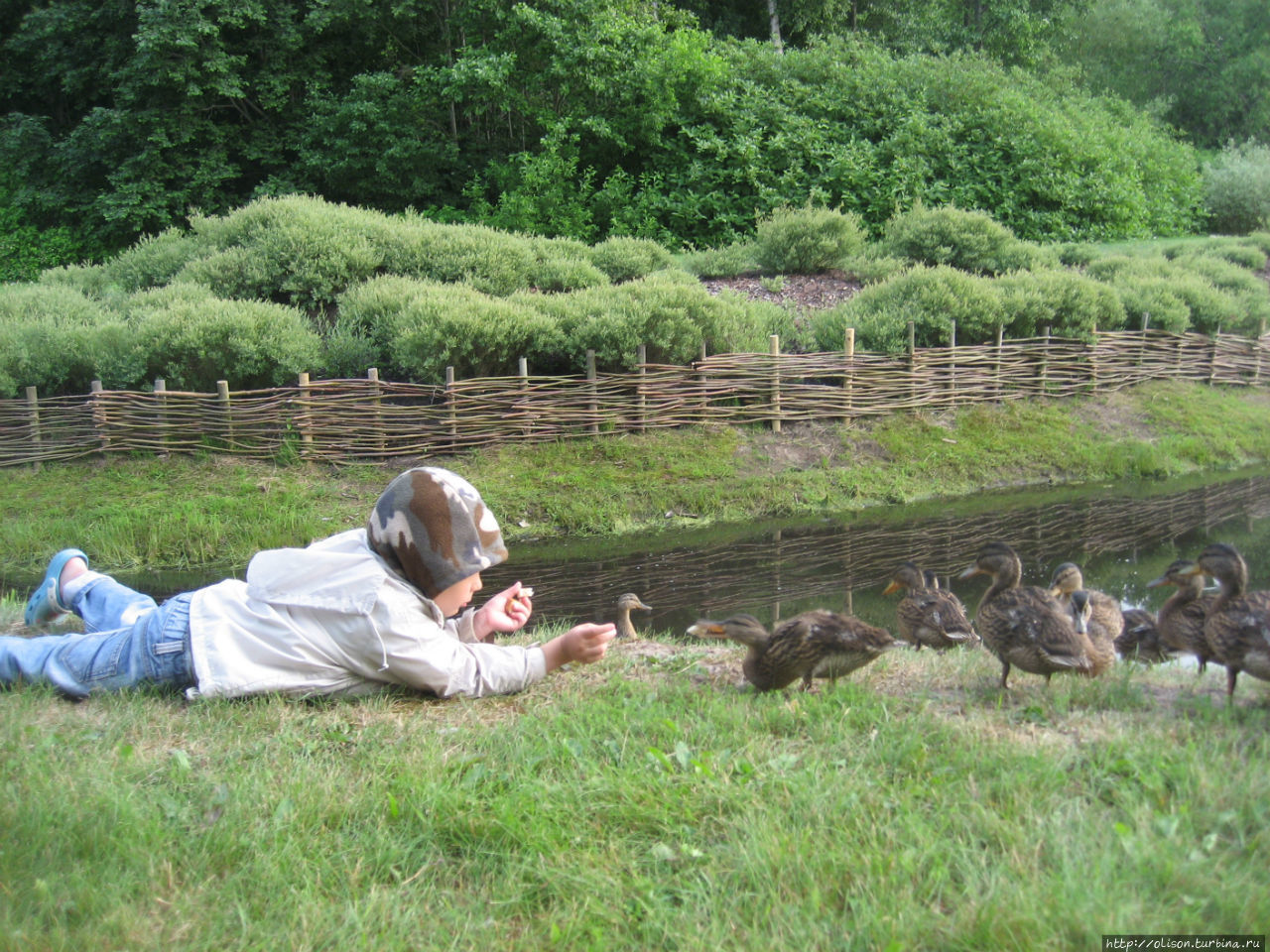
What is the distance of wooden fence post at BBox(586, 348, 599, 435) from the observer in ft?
43.7

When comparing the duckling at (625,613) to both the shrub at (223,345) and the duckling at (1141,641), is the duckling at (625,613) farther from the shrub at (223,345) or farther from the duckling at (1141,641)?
the shrub at (223,345)

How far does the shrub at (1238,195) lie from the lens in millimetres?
30203

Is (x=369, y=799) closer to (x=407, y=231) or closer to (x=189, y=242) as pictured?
(x=407, y=231)

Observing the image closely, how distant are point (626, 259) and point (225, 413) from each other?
24.8 ft

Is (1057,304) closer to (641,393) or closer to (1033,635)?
(641,393)

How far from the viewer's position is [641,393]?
13.6m

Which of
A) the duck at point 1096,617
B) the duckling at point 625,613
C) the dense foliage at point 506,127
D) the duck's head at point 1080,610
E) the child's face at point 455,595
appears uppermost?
the dense foliage at point 506,127

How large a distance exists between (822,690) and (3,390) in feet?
40.0

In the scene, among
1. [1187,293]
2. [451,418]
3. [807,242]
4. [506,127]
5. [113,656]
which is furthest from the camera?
[506,127]

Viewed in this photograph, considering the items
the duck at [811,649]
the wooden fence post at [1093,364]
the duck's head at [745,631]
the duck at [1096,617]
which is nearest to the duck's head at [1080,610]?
the duck at [1096,617]

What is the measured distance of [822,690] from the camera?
4.56m

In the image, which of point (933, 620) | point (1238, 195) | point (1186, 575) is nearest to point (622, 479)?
point (933, 620)

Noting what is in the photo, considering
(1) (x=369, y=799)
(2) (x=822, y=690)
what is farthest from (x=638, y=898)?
(2) (x=822, y=690)

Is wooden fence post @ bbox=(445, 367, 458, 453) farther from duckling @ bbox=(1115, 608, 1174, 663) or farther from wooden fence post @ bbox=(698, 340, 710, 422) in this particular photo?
duckling @ bbox=(1115, 608, 1174, 663)
